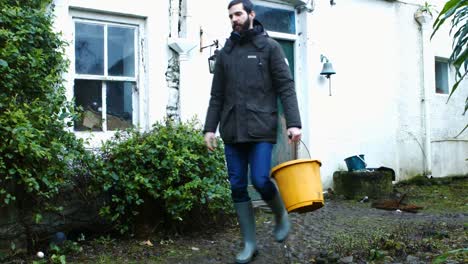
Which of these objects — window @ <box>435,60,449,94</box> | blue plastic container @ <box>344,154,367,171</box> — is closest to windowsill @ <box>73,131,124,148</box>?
blue plastic container @ <box>344,154,367,171</box>

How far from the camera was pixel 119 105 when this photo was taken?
6.02 meters

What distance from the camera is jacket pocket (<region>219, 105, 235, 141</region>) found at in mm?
3915

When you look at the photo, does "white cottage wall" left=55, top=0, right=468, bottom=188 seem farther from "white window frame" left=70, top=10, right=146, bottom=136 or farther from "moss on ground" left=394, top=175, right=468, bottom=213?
"moss on ground" left=394, top=175, right=468, bottom=213

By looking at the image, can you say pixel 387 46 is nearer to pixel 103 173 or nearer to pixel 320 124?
pixel 320 124

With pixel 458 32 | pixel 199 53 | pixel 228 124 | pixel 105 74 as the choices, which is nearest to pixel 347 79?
pixel 199 53

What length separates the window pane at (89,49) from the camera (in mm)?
5754

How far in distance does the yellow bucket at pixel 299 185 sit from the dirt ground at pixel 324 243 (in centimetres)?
53

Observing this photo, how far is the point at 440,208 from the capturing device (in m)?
6.79

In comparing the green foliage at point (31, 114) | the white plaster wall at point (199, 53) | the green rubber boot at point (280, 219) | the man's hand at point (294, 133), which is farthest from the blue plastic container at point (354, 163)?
the green foliage at point (31, 114)

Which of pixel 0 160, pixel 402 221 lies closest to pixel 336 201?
pixel 402 221

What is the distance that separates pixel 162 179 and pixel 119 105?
1.54 meters

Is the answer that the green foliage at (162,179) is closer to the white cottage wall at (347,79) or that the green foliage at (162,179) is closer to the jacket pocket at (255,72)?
the white cottage wall at (347,79)

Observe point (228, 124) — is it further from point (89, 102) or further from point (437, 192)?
point (437, 192)

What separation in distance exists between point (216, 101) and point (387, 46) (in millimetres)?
5523
